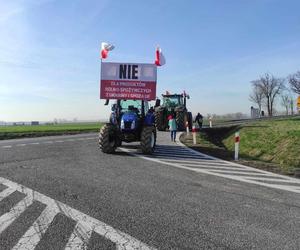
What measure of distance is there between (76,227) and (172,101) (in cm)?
2626

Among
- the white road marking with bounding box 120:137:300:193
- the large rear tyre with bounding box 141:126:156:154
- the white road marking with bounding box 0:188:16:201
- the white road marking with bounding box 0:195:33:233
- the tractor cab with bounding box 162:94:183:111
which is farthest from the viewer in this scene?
the tractor cab with bounding box 162:94:183:111

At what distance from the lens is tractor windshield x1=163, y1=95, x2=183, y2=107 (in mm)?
31125

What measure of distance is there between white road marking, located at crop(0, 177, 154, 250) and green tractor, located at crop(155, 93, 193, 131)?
888 inches

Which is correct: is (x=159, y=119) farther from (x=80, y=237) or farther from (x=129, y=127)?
(x=80, y=237)

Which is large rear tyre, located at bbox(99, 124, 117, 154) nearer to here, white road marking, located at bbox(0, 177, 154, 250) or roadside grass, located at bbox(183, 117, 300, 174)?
roadside grass, located at bbox(183, 117, 300, 174)

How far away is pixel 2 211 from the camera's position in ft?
20.3

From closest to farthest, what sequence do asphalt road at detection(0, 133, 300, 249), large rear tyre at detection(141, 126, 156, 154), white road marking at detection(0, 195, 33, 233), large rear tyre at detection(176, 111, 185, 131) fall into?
1. asphalt road at detection(0, 133, 300, 249)
2. white road marking at detection(0, 195, 33, 233)
3. large rear tyre at detection(141, 126, 156, 154)
4. large rear tyre at detection(176, 111, 185, 131)

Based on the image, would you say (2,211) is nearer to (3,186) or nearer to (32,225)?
(32,225)

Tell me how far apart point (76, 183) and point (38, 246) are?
3.72m

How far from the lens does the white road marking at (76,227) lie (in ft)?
16.0

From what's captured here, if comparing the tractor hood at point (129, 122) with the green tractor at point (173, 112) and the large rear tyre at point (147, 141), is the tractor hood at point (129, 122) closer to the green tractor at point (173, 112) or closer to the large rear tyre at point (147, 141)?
the large rear tyre at point (147, 141)

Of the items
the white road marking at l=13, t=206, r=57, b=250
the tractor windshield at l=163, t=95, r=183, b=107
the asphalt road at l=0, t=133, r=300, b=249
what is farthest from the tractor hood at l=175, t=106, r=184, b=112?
the white road marking at l=13, t=206, r=57, b=250

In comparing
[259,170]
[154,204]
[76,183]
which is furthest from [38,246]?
[259,170]

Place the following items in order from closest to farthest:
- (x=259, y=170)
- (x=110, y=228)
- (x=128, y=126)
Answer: (x=110, y=228)
(x=259, y=170)
(x=128, y=126)
